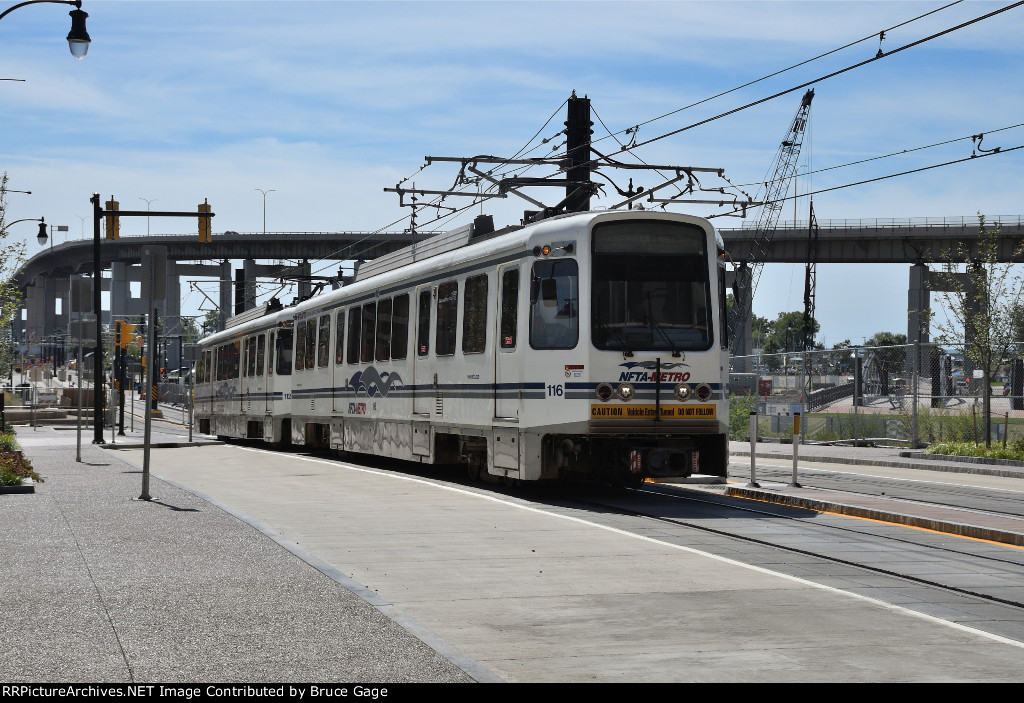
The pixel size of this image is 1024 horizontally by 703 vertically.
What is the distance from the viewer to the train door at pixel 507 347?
1753 cm

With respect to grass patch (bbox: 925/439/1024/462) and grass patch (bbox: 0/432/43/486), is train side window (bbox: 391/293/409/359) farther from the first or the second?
grass patch (bbox: 925/439/1024/462)

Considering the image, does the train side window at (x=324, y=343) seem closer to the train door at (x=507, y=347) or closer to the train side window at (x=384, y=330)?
the train side window at (x=384, y=330)

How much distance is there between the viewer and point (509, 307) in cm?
1780

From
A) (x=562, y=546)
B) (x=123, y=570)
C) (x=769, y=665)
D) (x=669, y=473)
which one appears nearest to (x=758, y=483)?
(x=669, y=473)

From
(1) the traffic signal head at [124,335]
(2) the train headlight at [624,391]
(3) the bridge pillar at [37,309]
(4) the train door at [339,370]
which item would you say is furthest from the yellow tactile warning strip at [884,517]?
(3) the bridge pillar at [37,309]

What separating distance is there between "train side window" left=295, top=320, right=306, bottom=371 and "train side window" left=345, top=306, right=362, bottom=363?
402 cm

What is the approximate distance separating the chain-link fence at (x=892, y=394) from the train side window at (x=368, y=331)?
9.49 meters

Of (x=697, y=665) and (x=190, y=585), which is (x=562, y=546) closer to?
(x=190, y=585)

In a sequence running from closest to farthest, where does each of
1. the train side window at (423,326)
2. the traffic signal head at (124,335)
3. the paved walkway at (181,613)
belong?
the paved walkway at (181,613), the train side window at (423,326), the traffic signal head at (124,335)

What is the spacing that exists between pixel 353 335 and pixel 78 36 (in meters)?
7.19

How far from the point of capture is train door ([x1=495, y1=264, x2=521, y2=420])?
57.5 feet

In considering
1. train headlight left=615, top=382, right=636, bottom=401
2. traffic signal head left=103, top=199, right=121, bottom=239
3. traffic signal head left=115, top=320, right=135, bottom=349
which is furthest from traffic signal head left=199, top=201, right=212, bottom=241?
train headlight left=615, top=382, right=636, bottom=401

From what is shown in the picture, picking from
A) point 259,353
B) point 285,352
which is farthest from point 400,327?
point 259,353

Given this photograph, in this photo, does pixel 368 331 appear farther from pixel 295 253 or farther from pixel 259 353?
pixel 295 253
